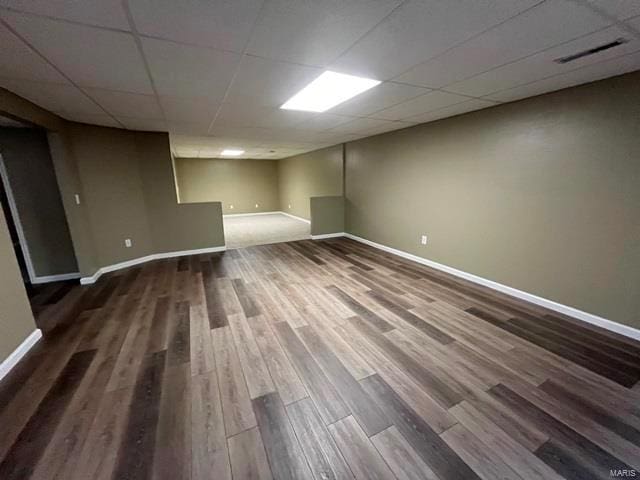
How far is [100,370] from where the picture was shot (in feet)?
6.52

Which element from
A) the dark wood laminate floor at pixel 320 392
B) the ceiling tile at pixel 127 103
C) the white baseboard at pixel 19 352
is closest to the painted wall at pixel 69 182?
the ceiling tile at pixel 127 103

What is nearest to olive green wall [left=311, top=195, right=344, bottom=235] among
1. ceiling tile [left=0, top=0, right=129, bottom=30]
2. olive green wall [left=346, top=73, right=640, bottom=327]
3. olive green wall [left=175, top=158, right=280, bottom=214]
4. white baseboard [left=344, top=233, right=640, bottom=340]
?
olive green wall [left=346, top=73, right=640, bottom=327]

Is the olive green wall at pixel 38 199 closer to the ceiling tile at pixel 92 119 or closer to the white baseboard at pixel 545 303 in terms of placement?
the ceiling tile at pixel 92 119

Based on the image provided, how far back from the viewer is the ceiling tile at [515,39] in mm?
1362

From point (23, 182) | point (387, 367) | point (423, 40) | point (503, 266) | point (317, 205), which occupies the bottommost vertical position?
point (387, 367)

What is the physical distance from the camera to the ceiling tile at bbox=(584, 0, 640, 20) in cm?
127

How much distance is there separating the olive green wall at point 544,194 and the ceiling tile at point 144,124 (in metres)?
3.83

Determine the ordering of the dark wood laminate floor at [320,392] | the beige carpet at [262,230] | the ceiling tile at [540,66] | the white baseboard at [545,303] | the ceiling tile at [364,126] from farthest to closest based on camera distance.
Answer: the beige carpet at [262,230]
the ceiling tile at [364,126]
the white baseboard at [545,303]
the ceiling tile at [540,66]
the dark wood laminate floor at [320,392]

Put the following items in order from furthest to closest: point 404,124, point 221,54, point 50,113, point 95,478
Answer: point 404,124 < point 50,113 < point 221,54 < point 95,478

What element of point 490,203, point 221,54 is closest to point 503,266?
point 490,203

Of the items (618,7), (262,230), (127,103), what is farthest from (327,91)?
(262,230)

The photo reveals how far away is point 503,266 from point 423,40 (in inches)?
108

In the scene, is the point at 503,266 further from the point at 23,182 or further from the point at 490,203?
the point at 23,182

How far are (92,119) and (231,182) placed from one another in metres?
6.27
